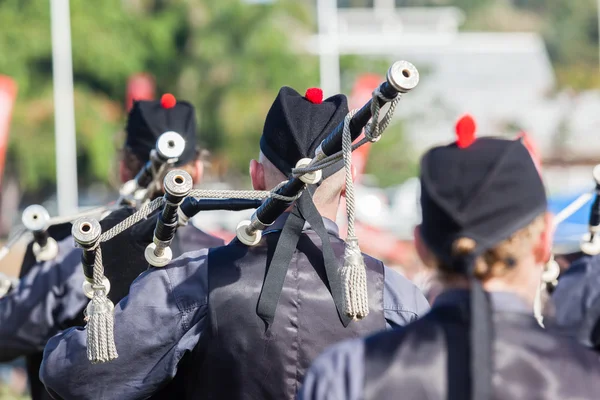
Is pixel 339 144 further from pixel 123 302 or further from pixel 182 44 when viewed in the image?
pixel 182 44

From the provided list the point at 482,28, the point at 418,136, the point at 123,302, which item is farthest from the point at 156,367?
the point at 482,28

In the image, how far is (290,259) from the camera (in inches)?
109

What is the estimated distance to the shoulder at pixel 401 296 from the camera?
9.27ft

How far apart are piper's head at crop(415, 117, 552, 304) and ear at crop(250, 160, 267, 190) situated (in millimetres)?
918

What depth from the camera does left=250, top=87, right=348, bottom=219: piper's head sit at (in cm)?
289

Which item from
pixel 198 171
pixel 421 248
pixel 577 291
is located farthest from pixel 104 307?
pixel 577 291

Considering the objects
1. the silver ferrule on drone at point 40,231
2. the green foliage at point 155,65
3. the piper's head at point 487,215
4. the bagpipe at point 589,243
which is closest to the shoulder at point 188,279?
the piper's head at point 487,215

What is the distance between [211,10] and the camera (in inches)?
920

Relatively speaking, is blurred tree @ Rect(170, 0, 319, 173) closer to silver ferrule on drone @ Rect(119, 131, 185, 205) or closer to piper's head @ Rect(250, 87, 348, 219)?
silver ferrule on drone @ Rect(119, 131, 185, 205)

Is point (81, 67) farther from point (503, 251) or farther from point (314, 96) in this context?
point (503, 251)

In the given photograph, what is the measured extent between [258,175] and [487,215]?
1078 mm

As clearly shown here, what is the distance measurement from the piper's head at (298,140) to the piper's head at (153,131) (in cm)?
116

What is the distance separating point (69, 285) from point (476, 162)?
2368 mm

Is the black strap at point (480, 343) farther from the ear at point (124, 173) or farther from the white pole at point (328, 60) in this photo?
the white pole at point (328, 60)
